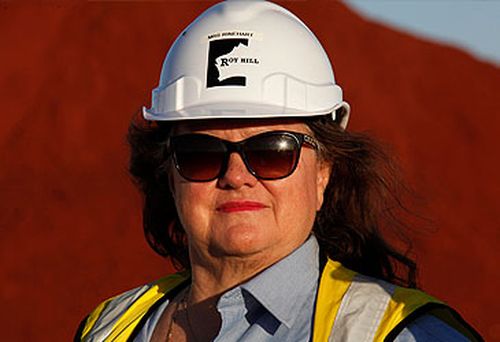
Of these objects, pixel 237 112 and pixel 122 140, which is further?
pixel 122 140

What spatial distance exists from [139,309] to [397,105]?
26.6 m

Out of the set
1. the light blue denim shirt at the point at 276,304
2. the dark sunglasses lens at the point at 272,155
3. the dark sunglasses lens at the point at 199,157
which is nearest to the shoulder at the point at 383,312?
the light blue denim shirt at the point at 276,304

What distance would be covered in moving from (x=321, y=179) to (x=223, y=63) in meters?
0.53

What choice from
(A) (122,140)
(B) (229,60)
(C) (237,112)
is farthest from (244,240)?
(A) (122,140)

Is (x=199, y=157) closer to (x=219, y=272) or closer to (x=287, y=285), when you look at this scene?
(x=219, y=272)

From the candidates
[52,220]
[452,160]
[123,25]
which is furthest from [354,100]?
[52,220]

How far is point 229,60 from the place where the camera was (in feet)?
11.4

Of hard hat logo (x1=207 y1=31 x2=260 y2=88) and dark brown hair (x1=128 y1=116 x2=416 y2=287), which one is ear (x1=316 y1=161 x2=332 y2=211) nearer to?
dark brown hair (x1=128 y1=116 x2=416 y2=287)

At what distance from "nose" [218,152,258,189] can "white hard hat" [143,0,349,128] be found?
0.51ft

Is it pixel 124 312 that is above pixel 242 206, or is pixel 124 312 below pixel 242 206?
below

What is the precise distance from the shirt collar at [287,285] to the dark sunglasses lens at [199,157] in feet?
1.20

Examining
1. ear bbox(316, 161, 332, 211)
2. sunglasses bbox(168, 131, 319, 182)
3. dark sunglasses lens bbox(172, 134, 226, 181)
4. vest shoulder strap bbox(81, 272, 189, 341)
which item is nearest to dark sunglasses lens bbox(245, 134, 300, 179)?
sunglasses bbox(168, 131, 319, 182)

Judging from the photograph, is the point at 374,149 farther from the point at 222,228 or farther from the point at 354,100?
the point at 354,100

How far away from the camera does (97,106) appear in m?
24.4
